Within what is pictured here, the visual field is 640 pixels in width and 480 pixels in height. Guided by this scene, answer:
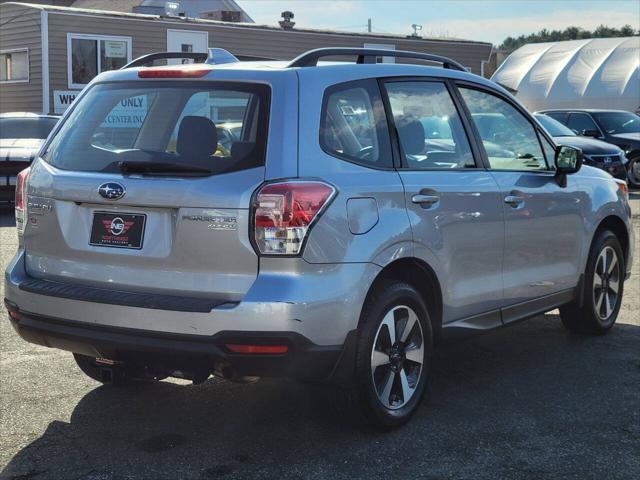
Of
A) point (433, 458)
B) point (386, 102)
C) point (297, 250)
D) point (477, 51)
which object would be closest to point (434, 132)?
point (386, 102)

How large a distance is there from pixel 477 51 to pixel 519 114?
2604 cm

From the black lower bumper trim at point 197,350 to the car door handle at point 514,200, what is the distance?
1.67 m

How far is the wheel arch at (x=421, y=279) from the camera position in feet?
14.8

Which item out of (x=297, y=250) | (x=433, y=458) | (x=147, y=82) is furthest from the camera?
(x=147, y=82)

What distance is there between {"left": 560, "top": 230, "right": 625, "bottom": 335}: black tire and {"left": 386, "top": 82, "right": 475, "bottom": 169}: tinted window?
5.35ft

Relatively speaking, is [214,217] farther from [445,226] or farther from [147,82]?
[445,226]

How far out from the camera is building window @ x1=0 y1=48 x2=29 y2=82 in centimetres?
2437

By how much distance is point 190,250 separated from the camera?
4.06m

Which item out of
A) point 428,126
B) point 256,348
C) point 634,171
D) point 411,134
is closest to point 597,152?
point 634,171

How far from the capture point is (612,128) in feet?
66.1

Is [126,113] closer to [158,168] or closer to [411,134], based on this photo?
[158,168]

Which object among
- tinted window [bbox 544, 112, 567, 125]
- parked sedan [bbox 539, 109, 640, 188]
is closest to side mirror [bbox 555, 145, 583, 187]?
parked sedan [bbox 539, 109, 640, 188]

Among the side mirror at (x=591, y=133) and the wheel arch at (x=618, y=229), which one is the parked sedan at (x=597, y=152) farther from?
the wheel arch at (x=618, y=229)

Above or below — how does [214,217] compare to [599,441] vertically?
above
